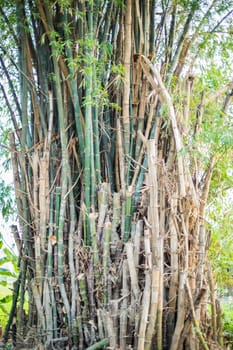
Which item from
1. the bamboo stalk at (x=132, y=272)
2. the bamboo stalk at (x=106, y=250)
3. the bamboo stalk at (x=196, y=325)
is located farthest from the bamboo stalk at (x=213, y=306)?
the bamboo stalk at (x=106, y=250)

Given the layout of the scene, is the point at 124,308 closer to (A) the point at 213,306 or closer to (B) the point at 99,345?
(B) the point at 99,345

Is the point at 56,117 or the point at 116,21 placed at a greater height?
the point at 116,21

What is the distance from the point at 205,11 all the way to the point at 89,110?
3.73ft

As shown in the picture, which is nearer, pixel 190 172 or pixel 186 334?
pixel 186 334

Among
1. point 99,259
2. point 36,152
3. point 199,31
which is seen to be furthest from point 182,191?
point 199,31

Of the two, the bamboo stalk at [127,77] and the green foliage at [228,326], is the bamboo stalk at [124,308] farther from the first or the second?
the green foliage at [228,326]

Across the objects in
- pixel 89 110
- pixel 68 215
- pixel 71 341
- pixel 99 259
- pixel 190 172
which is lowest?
pixel 71 341

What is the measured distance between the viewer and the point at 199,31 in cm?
319

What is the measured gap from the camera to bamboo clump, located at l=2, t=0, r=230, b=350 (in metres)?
2.58

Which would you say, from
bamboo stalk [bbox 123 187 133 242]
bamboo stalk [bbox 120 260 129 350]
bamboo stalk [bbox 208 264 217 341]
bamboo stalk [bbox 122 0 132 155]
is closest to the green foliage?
bamboo stalk [bbox 208 264 217 341]

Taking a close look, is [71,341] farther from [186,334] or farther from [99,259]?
[186,334]

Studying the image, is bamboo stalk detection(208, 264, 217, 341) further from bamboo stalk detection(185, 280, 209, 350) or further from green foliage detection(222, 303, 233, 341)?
green foliage detection(222, 303, 233, 341)

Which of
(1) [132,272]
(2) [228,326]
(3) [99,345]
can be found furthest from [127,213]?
(2) [228,326]

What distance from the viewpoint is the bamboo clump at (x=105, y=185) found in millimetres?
2578
